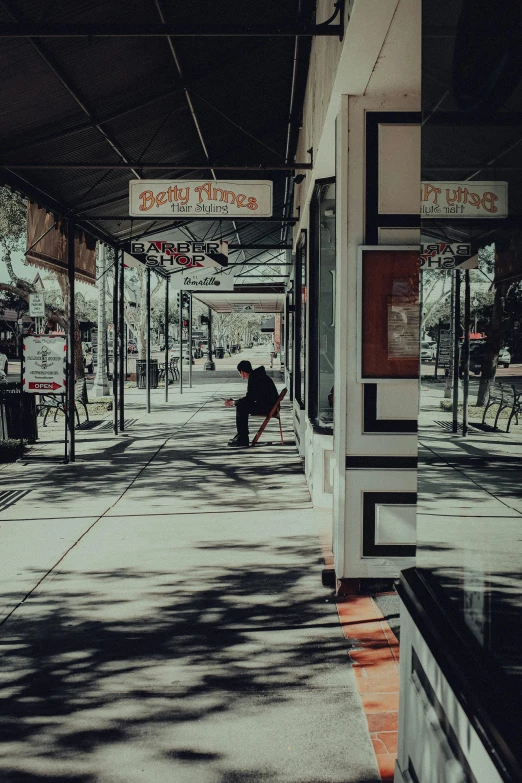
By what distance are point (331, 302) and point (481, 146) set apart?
6874 millimetres

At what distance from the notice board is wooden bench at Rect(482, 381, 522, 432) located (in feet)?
8.32

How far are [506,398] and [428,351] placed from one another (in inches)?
74.3

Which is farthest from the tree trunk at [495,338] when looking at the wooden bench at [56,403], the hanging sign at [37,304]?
the hanging sign at [37,304]

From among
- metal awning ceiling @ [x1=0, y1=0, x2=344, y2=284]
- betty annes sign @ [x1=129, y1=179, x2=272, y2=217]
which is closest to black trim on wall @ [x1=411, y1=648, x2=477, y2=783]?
metal awning ceiling @ [x1=0, y1=0, x2=344, y2=284]

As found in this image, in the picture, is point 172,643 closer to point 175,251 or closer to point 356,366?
point 356,366

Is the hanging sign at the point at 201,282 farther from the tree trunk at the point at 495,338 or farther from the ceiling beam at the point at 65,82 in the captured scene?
the tree trunk at the point at 495,338

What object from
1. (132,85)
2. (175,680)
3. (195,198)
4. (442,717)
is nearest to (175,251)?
(195,198)

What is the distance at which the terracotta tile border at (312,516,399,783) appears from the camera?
131 inches

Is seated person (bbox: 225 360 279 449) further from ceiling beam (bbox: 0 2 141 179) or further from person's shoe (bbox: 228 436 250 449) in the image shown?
ceiling beam (bbox: 0 2 141 179)

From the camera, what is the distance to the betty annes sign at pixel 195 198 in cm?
888

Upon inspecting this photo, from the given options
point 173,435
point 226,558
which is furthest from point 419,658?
point 173,435

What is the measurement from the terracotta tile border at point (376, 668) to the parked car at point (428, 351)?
1625 millimetres

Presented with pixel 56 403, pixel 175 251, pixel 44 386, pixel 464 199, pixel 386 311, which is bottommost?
pixel 56 403

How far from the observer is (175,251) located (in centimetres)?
1355
